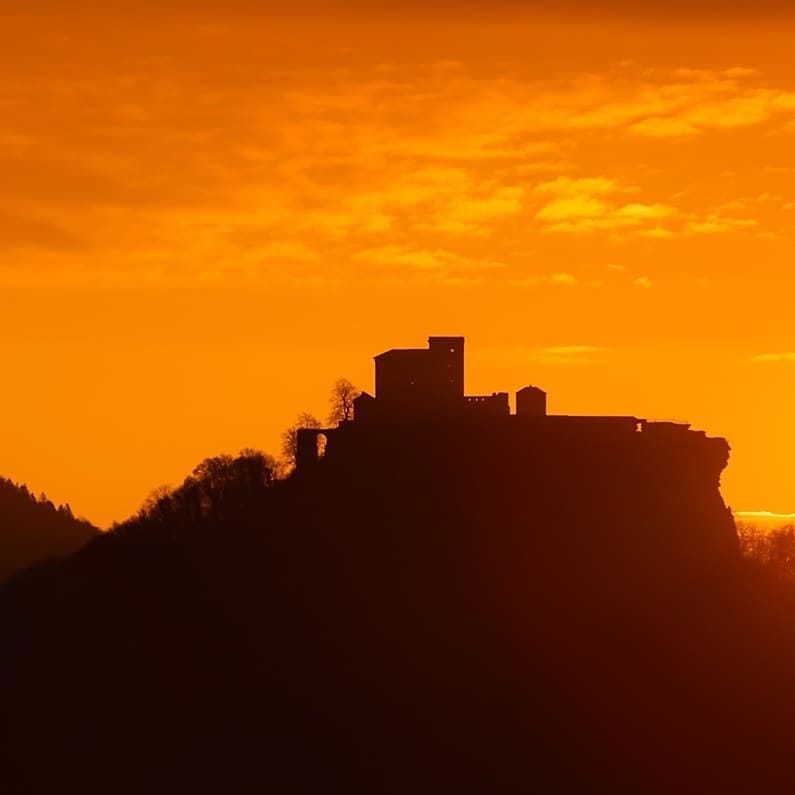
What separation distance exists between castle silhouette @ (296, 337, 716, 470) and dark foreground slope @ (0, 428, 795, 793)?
0.94m

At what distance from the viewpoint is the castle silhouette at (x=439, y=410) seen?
9644cm

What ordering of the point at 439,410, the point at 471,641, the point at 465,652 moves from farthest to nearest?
the point at 471,641 → the point at 465,652 → the point at 439,410

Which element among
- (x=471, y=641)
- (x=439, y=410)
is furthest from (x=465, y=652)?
(x=439, y=410)

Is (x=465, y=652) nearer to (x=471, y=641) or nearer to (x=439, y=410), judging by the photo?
(x=471, y=641)

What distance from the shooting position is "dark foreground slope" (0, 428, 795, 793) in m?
101

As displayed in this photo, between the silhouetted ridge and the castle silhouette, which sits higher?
the castle silhouette

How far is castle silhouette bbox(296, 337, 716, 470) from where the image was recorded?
9644cm

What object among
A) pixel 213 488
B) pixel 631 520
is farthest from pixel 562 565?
pixel 213 488

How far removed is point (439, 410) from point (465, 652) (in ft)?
44.0

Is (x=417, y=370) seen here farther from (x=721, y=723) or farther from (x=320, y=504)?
(x=721, y=723)

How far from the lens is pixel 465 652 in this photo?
104 m

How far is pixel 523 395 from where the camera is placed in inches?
3939

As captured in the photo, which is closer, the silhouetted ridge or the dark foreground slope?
the silhouetted ridge

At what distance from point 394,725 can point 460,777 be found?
435 cm
